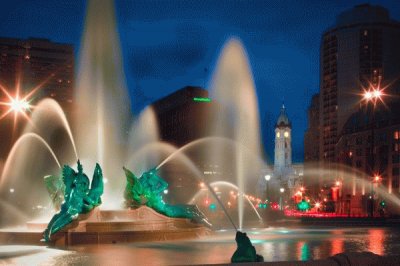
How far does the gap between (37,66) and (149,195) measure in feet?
461

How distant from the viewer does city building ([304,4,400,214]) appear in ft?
313

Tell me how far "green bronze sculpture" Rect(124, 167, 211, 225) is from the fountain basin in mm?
332

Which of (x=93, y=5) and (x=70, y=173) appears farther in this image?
(x=93, y=5)

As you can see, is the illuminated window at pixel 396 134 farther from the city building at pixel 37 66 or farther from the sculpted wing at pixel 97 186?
the city building at pixel 37 66

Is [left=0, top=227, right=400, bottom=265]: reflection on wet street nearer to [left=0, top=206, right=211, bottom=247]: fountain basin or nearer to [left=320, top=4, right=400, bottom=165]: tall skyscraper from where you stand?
[left=0, top=206, right=211, bottom=247]: fountain basin

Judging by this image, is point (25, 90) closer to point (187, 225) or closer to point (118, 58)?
point (118, 58)

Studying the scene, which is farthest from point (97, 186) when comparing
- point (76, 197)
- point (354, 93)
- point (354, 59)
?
point (354, 59)

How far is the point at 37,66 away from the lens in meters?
161

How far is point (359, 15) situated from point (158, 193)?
101412mm

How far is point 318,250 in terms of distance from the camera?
769 inches

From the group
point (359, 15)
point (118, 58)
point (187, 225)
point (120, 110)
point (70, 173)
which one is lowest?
point (187, 225)

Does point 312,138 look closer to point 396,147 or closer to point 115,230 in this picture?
point 396,147

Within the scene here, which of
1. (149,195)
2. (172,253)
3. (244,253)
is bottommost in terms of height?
(172,253)

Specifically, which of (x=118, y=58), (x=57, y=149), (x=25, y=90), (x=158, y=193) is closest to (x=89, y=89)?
(x=118, y=58)
